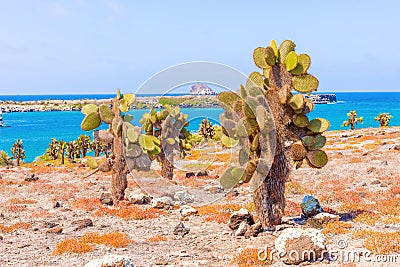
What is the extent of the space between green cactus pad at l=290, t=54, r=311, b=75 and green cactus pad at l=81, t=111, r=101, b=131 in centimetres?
978

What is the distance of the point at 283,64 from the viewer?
1268 cm

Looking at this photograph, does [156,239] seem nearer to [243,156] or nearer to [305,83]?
[243,156]

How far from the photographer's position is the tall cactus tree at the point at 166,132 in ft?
70.4

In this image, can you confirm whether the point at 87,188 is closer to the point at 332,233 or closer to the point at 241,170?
the point at 241,170

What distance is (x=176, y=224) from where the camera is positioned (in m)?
14.2

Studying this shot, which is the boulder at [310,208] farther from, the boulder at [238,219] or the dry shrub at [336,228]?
the boulder at [238,219]

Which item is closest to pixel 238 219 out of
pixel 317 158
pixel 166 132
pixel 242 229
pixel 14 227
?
pixel 242 229

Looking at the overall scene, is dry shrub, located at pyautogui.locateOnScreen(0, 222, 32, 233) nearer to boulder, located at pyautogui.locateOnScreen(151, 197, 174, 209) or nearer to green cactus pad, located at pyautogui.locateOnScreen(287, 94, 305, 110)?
boulder, located at pyautogui.locateOnScreen(151, 197, 174, 209)

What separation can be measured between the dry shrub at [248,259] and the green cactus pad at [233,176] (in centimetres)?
280

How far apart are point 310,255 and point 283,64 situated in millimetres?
6014

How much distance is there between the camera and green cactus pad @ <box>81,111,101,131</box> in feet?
60.1

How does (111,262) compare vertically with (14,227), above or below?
above

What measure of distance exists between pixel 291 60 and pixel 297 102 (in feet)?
4.63

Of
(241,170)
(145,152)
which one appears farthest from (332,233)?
(145,152)
